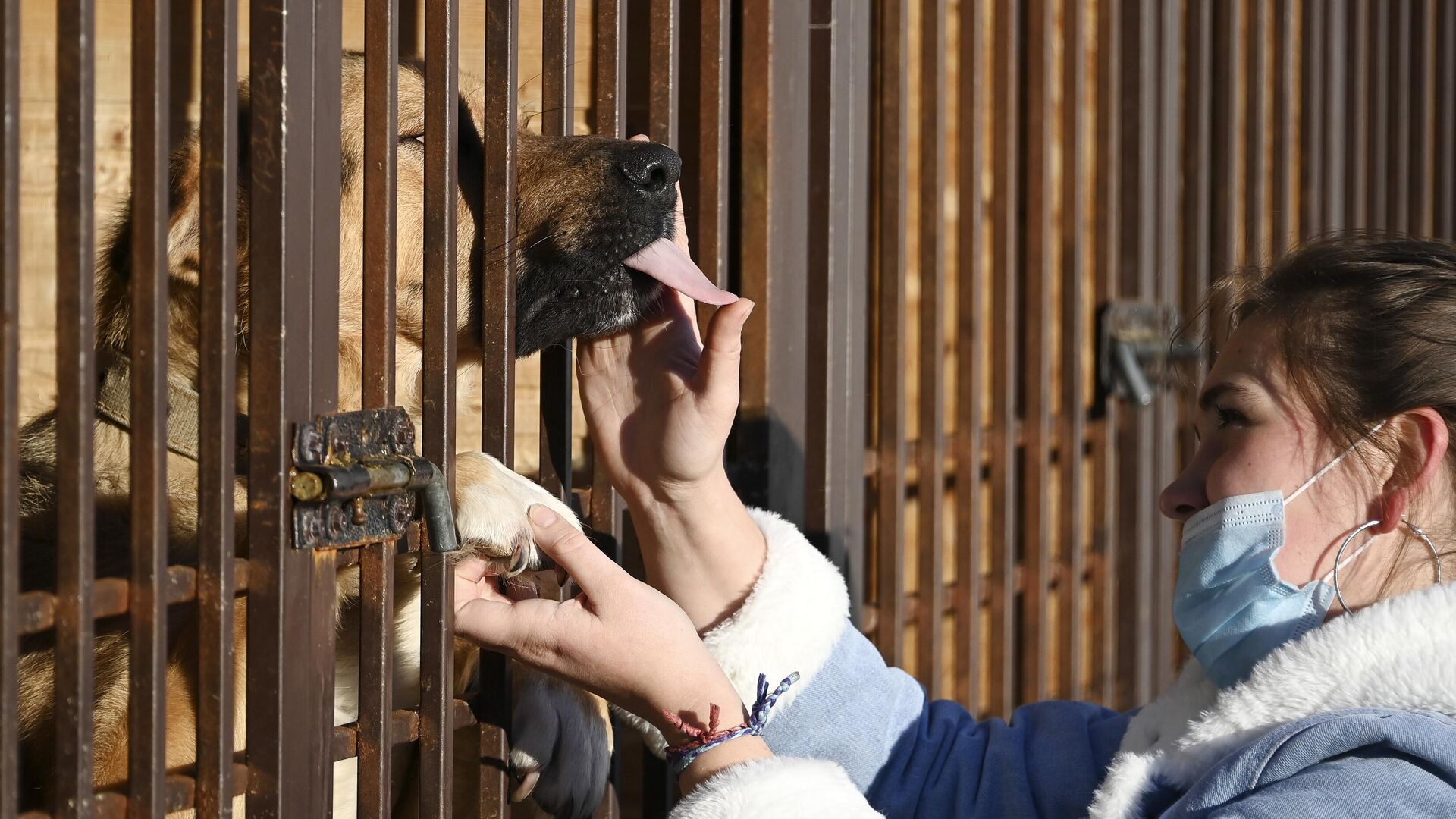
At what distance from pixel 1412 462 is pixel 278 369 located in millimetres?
1234

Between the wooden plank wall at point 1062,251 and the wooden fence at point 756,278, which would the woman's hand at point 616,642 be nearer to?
the wooden fence at point 756,278

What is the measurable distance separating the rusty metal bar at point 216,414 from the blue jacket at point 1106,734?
19.1 inches

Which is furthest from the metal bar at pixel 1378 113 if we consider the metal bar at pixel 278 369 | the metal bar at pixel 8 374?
the metal bar at pixel 8 374

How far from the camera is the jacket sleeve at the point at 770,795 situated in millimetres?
1320

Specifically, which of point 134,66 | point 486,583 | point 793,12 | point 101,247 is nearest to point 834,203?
point 793,12

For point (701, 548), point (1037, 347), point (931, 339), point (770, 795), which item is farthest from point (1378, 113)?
point (770, 795)

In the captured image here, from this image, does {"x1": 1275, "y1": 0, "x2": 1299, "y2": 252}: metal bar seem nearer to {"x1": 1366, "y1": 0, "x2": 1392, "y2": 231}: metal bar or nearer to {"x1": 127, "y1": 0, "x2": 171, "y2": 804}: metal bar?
{"x1": 1366, "y1": 0, "x2": 1392, "y2": 231}: metal bar

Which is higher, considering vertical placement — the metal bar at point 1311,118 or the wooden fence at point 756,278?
the metal bar at point 1311,118

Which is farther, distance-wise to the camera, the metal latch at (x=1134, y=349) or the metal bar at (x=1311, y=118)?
the metal bar at (x=1311, y=118)

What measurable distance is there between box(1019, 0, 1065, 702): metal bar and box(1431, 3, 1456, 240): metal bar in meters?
2.17

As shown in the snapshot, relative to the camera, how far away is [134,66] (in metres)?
1.11

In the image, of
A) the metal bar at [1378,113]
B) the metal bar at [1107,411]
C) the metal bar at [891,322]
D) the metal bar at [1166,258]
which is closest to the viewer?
the metal bar at [891,322]

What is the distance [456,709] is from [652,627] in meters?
0.31

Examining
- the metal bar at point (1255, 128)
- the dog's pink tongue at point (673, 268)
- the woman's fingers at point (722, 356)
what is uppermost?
the metal bar at point (1255, 128)
